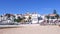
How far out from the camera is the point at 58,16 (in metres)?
48.4

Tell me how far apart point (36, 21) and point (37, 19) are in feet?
3.55

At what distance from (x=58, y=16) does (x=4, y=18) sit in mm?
17809

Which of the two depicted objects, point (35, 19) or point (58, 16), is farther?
point (58, 16)

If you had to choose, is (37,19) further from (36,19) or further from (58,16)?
(58,16)

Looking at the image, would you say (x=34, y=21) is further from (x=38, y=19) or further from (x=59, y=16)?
(x=59, y=16)

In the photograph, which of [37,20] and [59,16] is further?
[59,16]

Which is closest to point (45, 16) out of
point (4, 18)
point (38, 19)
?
point (38, 19)

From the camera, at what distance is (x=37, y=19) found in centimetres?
4547

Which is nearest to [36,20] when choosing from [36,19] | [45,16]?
[36,19]

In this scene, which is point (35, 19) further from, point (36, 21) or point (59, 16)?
point (59, 16)

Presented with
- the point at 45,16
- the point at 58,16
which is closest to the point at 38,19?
the point at 45,16

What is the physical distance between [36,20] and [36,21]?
0.69 metres

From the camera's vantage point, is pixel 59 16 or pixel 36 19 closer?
pixel 36 19

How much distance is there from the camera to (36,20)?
148 feet
